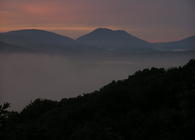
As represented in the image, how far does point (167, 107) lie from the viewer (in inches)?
276

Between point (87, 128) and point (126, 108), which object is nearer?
point (87, 128)

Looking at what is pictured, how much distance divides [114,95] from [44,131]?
241 cm

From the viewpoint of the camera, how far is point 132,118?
6.70 m

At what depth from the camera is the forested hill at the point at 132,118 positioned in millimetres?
5988

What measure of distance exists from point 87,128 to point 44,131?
1.25 meters

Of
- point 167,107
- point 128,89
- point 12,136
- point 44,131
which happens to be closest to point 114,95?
point 128,89

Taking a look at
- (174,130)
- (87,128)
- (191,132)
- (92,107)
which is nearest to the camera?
(191,132)

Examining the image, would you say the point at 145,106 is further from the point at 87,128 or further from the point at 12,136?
the point at 12,136

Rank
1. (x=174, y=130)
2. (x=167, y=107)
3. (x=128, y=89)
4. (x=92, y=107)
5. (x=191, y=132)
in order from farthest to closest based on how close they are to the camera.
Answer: (x=128, y=89) < (x=92, y=107) < (x=167, y=107) < (x=174, y=130) < (x=191, y=132)

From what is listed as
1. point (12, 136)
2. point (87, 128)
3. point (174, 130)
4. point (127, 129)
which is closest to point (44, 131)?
point (12, 136)

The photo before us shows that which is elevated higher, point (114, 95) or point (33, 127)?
point (114, 95)

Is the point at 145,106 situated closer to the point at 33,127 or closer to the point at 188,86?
the point at 188,86

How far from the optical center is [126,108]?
768 cm

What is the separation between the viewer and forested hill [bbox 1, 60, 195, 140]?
236 inches
